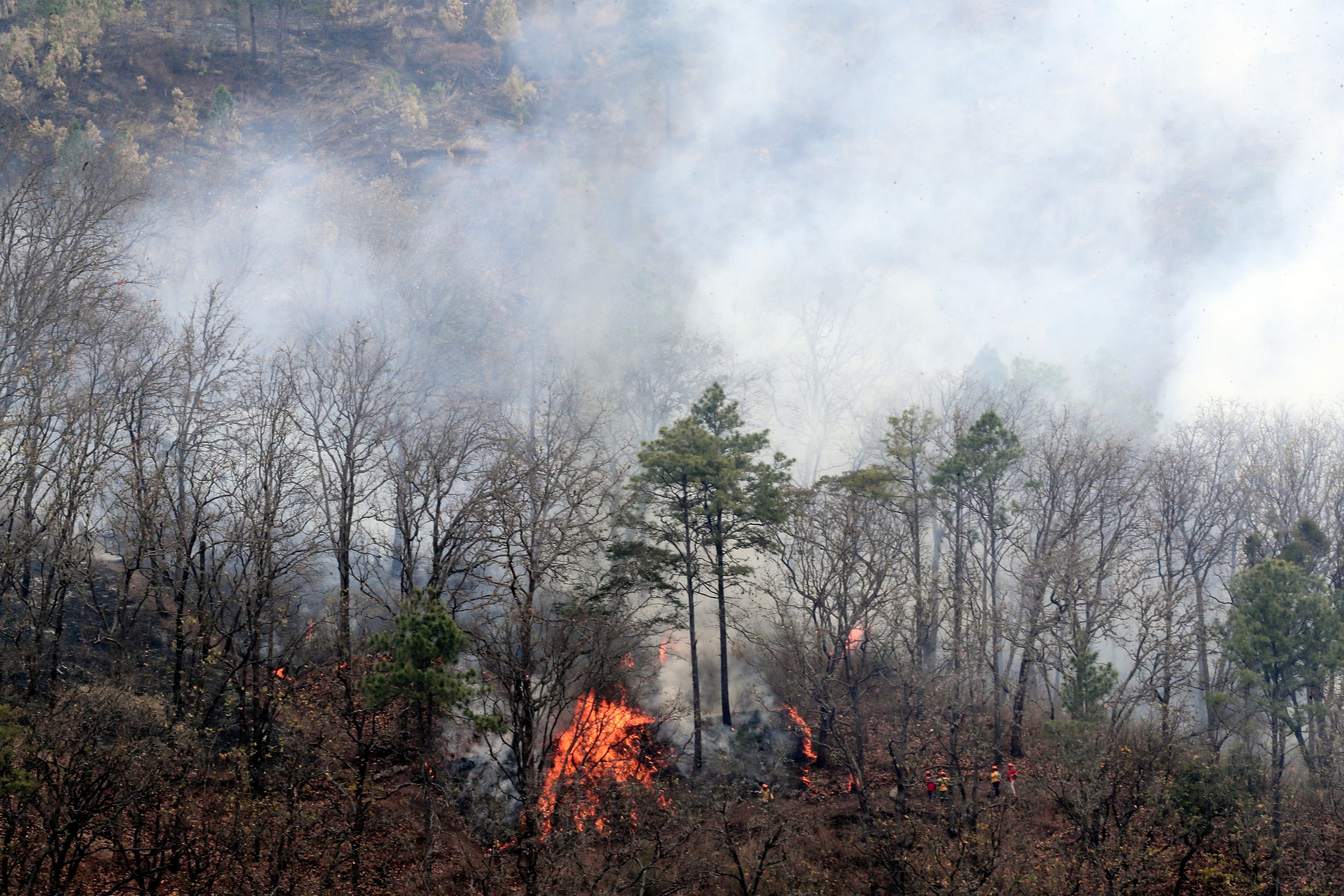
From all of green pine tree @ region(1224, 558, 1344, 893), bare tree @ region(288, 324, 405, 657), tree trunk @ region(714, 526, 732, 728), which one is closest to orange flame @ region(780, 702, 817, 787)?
tree trunk @ region(714, 526, 732, 728)

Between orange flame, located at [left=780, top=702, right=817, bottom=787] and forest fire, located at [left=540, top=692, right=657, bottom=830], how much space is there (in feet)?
15.7

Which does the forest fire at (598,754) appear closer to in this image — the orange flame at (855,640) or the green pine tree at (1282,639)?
the orange flame at (855,640)

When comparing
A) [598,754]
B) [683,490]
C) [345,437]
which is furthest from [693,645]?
[345,437]

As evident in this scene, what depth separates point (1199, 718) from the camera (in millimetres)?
31953

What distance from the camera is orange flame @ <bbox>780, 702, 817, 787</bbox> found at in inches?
929

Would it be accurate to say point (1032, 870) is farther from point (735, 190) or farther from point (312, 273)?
point (735, 190)

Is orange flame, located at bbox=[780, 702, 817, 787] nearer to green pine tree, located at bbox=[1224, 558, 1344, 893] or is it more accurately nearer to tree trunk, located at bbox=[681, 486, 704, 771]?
tree trunk, located at bbox=[681, 486, 704, 771]

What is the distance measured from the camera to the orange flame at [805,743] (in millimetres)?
23594

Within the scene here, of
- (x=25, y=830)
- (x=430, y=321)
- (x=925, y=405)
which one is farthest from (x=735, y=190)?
(x=25, y=830)

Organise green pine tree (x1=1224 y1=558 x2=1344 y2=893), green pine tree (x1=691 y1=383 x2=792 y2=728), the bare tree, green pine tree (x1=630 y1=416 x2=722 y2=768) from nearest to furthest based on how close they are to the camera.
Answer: green pine tree (x1=1224 y1=558 x2=1344 y2=893), the bare tree, green pine tree (x1=630 y1=416 x2=722 y2=768), green pine tree (x1=691 y1=383 x2=792 y2=728)

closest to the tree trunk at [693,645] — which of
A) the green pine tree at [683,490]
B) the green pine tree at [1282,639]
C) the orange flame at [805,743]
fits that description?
the green pine tree at [683,490]

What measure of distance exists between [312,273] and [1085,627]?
1689 inches

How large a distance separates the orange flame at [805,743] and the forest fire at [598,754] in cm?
480

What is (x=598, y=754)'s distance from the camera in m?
22.9
